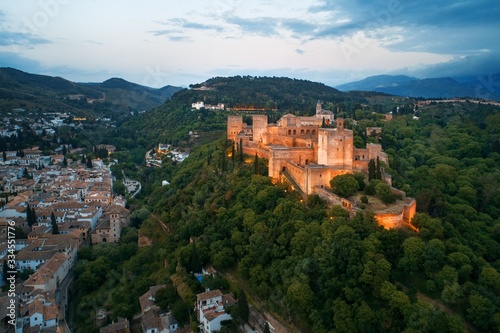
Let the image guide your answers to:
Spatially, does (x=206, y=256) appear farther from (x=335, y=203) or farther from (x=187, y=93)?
(x=187, y=93)

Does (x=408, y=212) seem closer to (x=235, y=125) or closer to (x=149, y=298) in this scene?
(x=149, y=298)

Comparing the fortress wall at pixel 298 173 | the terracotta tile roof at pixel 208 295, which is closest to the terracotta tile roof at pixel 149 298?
the terracotta tile roof at pixel 208 295

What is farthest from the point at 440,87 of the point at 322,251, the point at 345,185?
the point at 322,251

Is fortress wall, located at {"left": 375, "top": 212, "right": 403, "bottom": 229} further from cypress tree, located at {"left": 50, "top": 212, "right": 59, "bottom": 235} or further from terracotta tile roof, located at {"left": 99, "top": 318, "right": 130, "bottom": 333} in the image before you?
cypress tree, located at {"left": 50, "top": 212, "right": 59, "bottom": 235}

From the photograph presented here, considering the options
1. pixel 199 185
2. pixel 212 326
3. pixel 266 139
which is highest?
pixel 266 139

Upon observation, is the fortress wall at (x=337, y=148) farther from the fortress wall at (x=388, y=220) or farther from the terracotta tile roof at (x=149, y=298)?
the terracotta tile roof at (x=149, y=298)

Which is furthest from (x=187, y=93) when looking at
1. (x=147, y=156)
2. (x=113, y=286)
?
(x=113, y=286)
